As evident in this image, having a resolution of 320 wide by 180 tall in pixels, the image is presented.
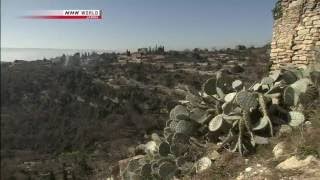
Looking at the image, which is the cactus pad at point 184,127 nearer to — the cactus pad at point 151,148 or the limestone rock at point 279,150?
the cactus pad at point 151,148

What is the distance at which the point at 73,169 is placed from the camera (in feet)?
49.2

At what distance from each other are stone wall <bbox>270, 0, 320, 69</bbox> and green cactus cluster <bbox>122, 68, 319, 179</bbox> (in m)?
0.48

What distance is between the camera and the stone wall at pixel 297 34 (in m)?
7.55

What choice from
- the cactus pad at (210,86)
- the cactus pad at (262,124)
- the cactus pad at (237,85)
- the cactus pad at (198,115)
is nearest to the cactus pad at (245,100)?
the cactus pad at (262,124)

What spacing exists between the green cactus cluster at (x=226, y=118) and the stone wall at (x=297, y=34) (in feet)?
1.58

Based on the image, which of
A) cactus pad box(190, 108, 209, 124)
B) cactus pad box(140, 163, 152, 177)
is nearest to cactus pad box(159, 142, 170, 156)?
cactus pad box(140, 163, 152, 177)

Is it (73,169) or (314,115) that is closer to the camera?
(314,115)

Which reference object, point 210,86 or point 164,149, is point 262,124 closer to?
point 210,86

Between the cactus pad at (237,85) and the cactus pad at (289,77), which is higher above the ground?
the cactus pad at (289,77)

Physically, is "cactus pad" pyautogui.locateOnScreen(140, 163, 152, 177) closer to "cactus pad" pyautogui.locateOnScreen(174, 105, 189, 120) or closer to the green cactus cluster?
the green cactus cluster

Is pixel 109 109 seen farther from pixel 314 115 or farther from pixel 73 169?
pixel 314 115

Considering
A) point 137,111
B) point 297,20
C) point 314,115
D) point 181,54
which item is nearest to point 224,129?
point 314,115

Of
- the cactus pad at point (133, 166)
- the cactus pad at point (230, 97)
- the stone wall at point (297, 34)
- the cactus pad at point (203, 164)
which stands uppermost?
the stone wall at point (297, 34)

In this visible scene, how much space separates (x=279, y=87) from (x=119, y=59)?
33.7 metres
